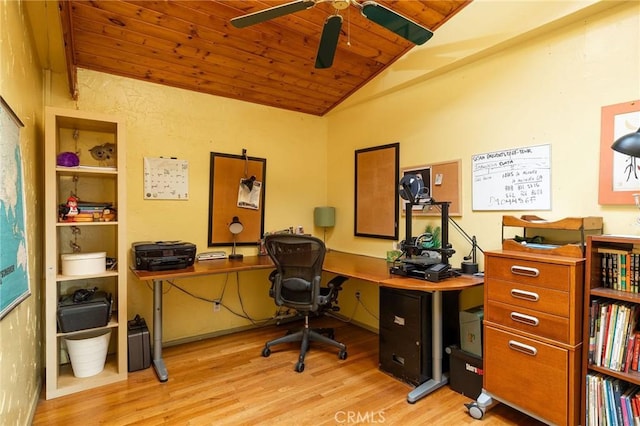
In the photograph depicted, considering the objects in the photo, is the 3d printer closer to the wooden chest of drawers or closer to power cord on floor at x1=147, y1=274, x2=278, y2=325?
the wooden chest of drawers

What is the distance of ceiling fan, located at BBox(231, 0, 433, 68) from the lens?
5.78ft

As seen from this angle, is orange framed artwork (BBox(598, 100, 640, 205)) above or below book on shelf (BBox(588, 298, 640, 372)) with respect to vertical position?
above

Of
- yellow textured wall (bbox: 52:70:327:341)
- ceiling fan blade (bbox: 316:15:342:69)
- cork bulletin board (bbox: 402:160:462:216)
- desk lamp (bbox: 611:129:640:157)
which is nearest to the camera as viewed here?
desk lamp (bbox: 611:129:640:157)

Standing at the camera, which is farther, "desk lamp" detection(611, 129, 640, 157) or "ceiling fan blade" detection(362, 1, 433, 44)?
"ceiling fan blade" detection(362, 1, 433, 44)

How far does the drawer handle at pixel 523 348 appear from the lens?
1900 millimetres

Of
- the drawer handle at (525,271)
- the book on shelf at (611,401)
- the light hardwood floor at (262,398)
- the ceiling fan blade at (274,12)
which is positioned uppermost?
the ceiling fan blade at (274,12)

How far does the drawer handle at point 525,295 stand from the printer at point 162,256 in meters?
2.40

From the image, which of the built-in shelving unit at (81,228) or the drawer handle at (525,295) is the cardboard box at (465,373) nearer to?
the drawer handle at (525,295)

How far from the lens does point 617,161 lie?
1977 mm

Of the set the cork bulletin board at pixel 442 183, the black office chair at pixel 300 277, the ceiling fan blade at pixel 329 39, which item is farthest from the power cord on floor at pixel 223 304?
the ceiling fan blade at pixel 329 39

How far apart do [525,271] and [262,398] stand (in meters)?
1.88

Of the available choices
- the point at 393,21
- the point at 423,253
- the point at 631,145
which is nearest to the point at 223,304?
the point at 423,253

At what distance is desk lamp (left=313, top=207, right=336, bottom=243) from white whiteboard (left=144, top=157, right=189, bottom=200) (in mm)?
1510

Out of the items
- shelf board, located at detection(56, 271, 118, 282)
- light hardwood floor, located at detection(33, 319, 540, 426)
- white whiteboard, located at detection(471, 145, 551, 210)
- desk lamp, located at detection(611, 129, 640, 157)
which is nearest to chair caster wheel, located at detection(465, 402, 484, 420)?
light hardwood floor, located at detection(33, 319, 540, 426)
